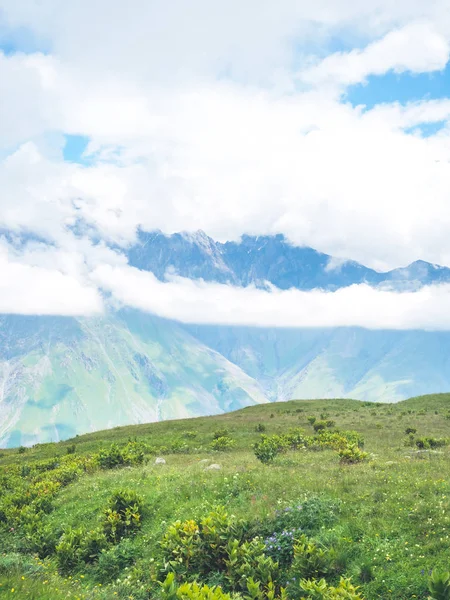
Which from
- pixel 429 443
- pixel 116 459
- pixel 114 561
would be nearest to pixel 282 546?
pixel 114 561

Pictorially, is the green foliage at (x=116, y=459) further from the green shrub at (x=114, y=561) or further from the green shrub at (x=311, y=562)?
the green shrub at (x=311, y=562)

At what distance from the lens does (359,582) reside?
12.6 meters

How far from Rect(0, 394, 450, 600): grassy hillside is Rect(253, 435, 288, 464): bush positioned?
793mm

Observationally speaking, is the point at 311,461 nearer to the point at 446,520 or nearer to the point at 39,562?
the point at 446,520

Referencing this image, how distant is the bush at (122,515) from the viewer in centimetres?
1755

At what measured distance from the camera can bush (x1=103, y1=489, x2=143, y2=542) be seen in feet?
57.6

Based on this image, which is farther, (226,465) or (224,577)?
(226,465)

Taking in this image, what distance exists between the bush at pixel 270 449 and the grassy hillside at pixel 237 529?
2.60ft

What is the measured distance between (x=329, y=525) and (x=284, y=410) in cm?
5494

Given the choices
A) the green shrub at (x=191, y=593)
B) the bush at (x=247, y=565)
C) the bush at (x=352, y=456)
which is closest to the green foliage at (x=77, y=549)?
the bush at (x=247, y=565)

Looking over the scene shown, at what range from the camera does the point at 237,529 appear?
48.3 ft

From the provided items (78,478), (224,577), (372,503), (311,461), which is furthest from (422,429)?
(224,577)

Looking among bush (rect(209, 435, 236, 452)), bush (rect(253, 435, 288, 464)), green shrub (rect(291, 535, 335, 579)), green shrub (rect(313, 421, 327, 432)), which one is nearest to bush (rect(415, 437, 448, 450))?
bush (rect(253, 435, 288, 464))

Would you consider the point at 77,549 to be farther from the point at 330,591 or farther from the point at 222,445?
the point at 222,445
